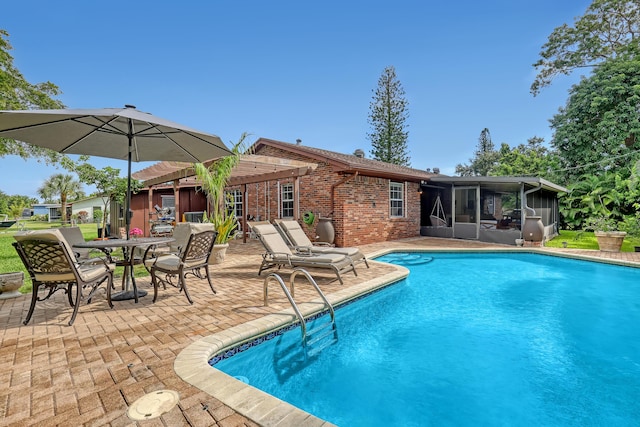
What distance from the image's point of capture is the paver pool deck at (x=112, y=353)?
7.14ft

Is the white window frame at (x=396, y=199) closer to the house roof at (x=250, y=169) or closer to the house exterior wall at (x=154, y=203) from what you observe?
the house roof at (x=250, y=169)

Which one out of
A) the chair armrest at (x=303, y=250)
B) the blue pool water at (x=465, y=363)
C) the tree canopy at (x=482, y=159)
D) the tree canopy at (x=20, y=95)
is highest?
the tree canopy at (x=482, y=159)

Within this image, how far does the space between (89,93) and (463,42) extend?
16.5 m

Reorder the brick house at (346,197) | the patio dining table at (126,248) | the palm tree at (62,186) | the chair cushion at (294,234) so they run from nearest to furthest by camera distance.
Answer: the patio dining table at (126,248) → the chair cushion at (294,234) → the brick house at (346,197) → the palm tree at (62,186)

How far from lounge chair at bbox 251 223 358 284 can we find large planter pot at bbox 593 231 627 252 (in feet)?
32.2

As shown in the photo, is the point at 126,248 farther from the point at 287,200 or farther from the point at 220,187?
the point at 287,200

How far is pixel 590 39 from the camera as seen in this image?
2012 centimetres

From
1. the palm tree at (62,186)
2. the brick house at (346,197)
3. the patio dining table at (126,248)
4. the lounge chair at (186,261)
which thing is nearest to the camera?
the patio dining table at (126,248)

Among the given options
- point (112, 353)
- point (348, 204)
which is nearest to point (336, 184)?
point (348, 204)

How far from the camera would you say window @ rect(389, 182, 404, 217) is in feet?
44.6

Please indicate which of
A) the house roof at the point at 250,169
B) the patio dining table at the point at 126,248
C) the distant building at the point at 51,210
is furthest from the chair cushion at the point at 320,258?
the distant building at the point at 51,210

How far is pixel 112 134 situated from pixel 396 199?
1100cm

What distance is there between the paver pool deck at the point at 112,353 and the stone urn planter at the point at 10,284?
160 millimetres

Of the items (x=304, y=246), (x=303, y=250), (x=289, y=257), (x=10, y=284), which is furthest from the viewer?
(x=304, y=246)
